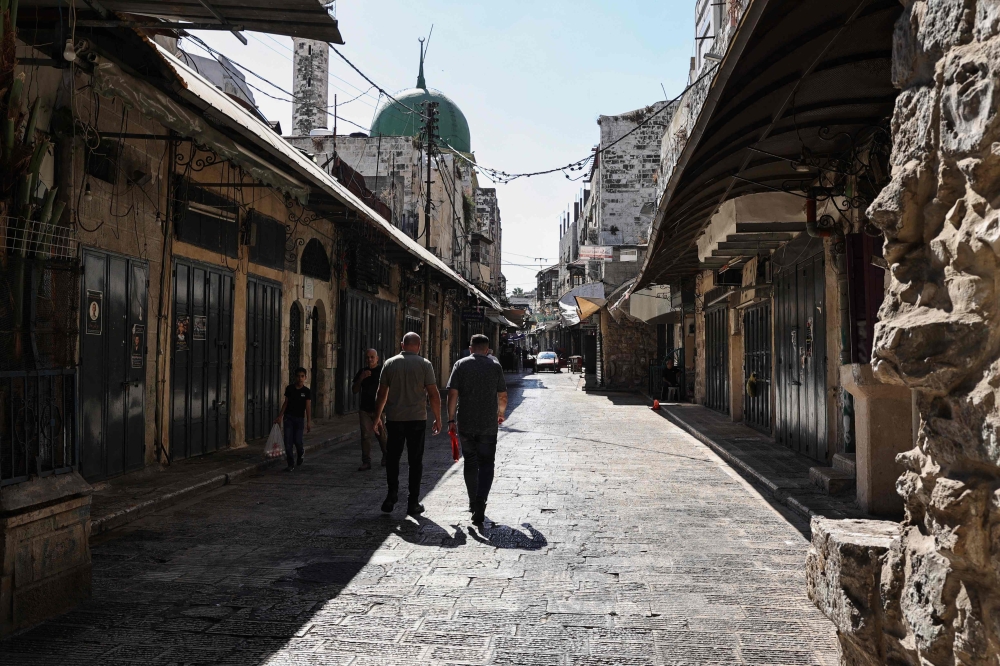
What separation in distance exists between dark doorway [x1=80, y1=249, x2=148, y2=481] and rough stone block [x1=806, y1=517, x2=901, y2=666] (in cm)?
725

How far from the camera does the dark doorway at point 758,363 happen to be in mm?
13500

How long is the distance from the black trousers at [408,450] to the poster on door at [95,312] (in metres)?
3.46

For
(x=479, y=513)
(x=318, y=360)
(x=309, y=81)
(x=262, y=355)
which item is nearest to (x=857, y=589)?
(x=479, y=513)

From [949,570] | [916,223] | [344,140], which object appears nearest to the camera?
[949,570]

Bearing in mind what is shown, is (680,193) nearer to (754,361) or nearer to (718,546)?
(718,546)

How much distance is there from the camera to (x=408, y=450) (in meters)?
7.39

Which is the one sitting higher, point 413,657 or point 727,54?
point 727,54

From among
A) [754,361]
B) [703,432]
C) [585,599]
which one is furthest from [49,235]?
[754,361]

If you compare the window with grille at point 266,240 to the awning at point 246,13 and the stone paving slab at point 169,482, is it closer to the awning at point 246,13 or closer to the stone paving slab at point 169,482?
the stone paving slab at point 169,482

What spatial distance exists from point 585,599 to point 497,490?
3.94 metres

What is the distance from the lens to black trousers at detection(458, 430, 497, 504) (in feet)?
23.0

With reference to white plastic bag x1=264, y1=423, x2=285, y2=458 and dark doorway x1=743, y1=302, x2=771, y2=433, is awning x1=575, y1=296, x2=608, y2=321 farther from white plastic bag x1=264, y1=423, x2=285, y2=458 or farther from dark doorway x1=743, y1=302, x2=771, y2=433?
white plastic bag x1=264, y1=423, x2=285, y2=458

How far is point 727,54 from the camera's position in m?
5.23

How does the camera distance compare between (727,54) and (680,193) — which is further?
(680,193)
